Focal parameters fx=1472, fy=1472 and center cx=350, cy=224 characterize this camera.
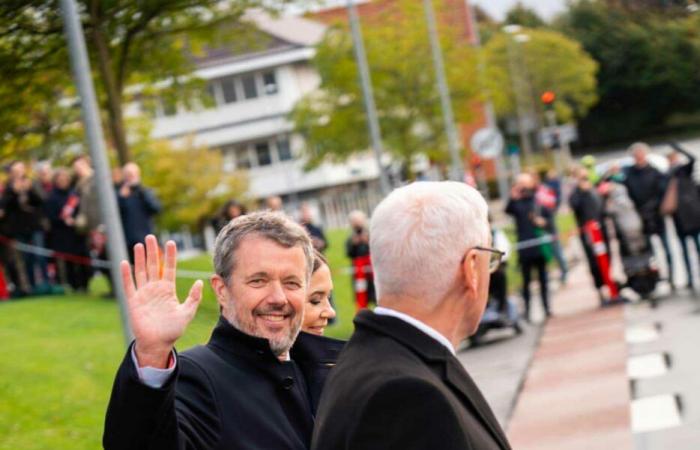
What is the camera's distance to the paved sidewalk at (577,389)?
11.0 meters

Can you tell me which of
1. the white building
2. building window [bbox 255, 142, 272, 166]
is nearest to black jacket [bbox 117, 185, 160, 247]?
the white building

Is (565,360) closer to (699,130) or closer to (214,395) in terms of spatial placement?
(214,395)

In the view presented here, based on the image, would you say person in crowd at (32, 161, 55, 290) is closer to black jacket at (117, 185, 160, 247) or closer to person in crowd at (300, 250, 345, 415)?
black jacket at (117, 185, 160, 247)

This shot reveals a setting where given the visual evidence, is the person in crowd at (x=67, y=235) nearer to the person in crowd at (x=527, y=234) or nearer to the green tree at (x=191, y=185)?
the person in crowd at (x=527, y=234)

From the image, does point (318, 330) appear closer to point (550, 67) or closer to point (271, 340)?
point (271, 340)

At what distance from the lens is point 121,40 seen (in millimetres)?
14945

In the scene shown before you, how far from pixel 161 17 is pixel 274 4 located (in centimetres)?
375

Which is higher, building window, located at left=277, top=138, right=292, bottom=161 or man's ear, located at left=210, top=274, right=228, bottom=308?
man's ear, located at left=210, top=274, right=228, bottom=308

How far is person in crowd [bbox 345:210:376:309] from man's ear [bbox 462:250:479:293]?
14.7m

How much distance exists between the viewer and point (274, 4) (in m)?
17.9

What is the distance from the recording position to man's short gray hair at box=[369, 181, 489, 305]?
339 centimetres

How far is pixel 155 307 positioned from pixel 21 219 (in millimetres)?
17268

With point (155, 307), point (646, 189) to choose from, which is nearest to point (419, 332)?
point (155, 307)

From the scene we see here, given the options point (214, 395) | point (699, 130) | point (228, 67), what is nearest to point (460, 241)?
point (214, 395)
